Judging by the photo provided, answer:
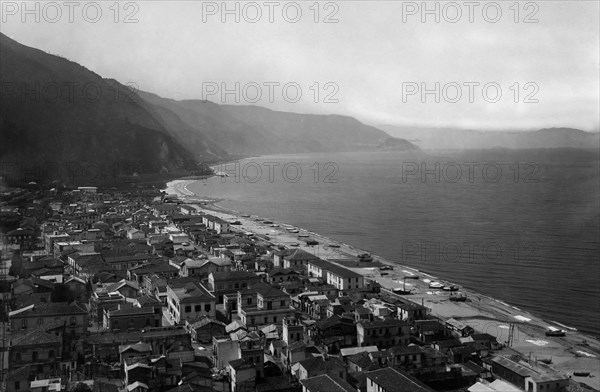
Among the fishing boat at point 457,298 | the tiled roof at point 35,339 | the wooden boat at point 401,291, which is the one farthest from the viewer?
the wooden boat at point 401,291

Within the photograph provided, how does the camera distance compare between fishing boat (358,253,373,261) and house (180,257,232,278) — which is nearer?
house (180,257,232,278)

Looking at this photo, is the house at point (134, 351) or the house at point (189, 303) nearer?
the house at point (134, 351)

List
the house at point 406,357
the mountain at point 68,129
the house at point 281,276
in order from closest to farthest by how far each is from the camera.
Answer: the house at point 406,357
the house at point 281,276
the mountain at point 68,129

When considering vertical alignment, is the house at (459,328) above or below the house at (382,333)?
below

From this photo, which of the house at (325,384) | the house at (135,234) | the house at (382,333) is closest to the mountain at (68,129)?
the house at (135,234)

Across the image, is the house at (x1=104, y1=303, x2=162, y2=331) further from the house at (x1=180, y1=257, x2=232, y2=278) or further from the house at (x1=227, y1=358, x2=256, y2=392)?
the house at (x1=180, y1=257, x2=232, y2=278)

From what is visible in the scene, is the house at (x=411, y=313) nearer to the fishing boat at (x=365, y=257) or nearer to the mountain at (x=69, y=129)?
the fishing boat at (x=365, y=257)

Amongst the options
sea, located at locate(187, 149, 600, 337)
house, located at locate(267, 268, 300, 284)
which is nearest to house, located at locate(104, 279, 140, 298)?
house, located at locate(267, 268, 300, 284)
